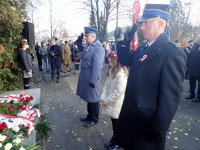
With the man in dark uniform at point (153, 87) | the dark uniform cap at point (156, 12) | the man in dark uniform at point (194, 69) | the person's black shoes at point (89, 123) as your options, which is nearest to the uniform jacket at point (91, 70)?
the person's black shoes at point (89, 123)

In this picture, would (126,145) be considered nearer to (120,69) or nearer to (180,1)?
(120,69)

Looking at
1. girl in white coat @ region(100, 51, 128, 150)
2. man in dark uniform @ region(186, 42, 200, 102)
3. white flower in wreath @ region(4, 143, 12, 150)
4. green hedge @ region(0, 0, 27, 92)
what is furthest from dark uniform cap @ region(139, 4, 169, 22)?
green hedge @ region(0, 0, 27, 92)

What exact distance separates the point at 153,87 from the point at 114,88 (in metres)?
1.85

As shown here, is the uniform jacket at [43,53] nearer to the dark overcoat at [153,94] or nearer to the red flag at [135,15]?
the red flag at [135,15]

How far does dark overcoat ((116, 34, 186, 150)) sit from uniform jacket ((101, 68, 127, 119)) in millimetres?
1483

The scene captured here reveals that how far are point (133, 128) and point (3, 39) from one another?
7628 millimetres

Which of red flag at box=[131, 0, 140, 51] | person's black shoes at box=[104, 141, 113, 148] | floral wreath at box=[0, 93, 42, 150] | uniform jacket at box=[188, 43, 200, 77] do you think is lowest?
person's black shoes at box=[104, 141, 113, 148]

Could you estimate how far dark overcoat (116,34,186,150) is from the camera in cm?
248

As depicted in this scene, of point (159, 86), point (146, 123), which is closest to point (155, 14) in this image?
point (159, 86)

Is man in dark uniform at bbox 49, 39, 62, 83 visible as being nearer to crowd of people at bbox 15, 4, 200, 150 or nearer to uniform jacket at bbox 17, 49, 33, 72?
uniform jacket at bbox 17, 49, 33, 72

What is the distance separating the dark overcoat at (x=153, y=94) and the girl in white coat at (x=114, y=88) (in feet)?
4.90

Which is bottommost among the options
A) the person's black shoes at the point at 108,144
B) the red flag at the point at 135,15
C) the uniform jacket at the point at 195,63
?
the person's black shoes at the point at 108,144

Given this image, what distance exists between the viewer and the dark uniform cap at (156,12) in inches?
104

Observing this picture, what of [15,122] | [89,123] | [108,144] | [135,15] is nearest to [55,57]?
[89,123]
